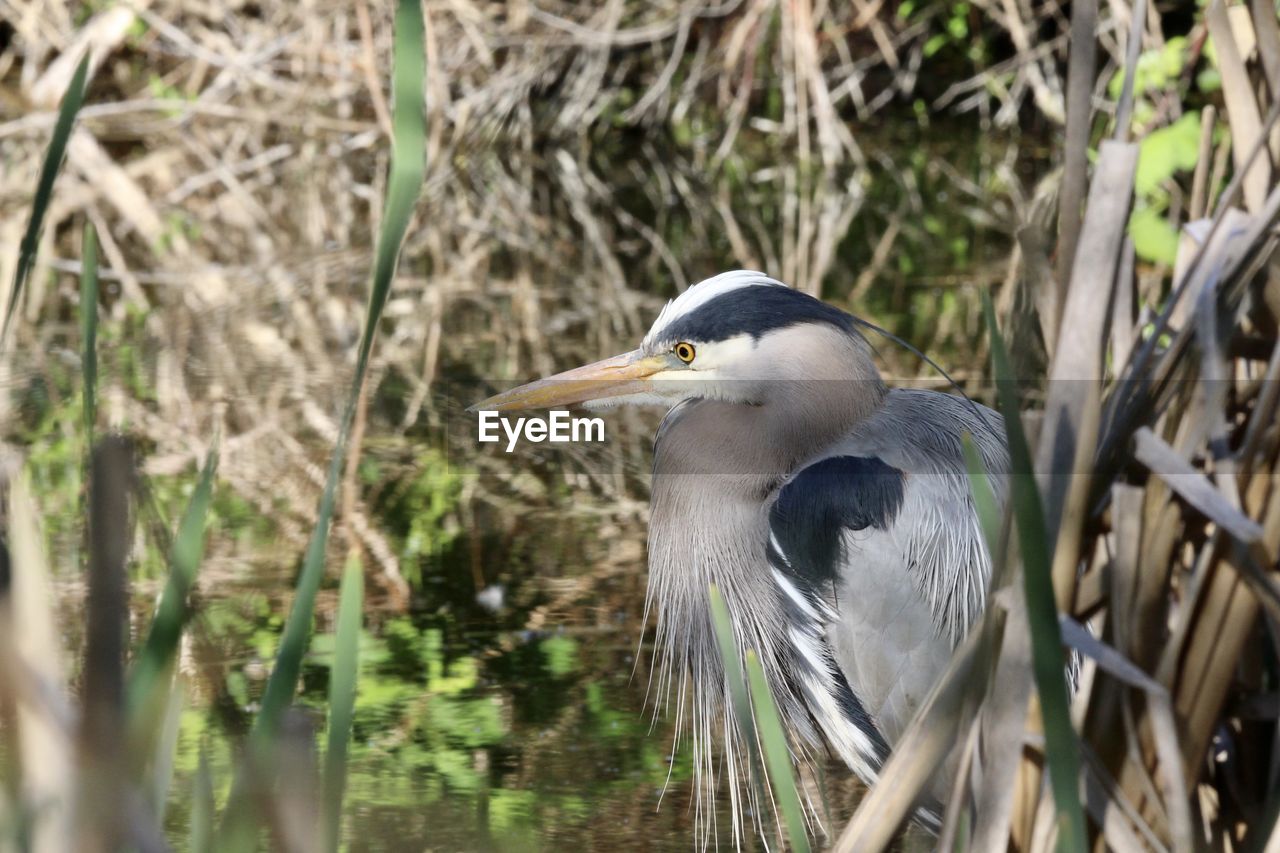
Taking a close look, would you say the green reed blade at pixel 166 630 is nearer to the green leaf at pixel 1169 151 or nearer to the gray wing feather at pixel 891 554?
the gray wing feather at pixel 891 554

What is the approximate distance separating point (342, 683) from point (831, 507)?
991 millimetres

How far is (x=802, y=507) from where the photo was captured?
65.3 inches

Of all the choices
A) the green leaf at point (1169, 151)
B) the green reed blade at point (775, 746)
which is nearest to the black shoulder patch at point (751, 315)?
the green reed blade at point (775, 746)

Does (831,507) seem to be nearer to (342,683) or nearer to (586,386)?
(586,386)

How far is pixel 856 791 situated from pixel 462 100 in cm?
456

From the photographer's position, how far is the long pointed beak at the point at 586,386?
1.84 metres

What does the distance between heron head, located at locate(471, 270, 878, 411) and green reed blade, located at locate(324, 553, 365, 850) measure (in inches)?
42.9

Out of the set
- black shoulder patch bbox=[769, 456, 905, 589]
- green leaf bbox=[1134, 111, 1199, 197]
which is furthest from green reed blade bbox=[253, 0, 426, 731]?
green leaf bbox=[1134, 111, 1199, 197]

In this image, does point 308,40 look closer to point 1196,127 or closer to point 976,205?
point 976,205

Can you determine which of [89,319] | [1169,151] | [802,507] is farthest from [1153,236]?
[89,319]

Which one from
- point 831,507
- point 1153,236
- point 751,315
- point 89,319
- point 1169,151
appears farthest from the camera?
point 1153,236

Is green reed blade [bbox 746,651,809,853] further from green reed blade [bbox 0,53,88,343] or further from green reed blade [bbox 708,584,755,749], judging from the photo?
green reed blade [bbox 0,53,88,343]

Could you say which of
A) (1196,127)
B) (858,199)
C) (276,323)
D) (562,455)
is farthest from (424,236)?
(1196,127)

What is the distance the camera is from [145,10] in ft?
19.4
